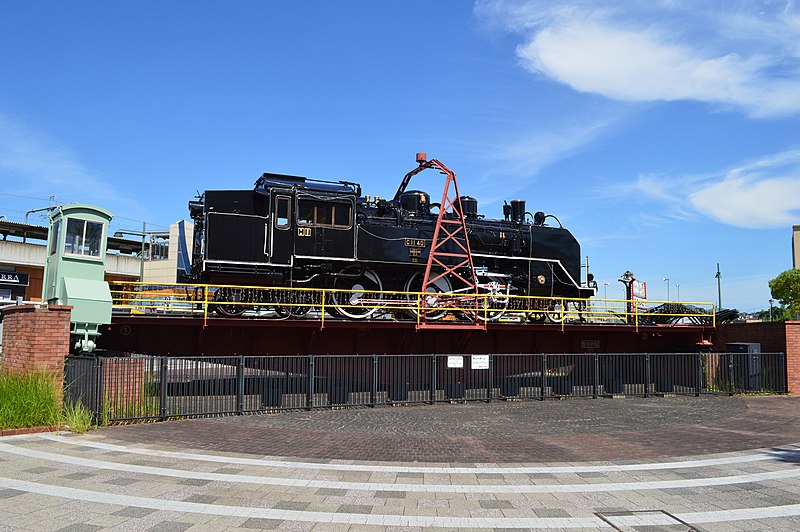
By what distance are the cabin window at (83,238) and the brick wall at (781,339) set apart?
67.0 ft

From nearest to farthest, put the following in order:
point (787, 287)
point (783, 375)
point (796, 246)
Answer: point (783, 375) < point (787, 287) < point (796, 246)

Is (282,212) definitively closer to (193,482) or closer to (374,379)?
(374,379)

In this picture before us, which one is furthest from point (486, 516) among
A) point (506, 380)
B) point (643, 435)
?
point (506, 380)

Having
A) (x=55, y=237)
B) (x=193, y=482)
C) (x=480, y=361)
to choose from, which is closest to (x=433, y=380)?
(x=480, y=361)

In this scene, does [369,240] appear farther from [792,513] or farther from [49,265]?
[792,513]

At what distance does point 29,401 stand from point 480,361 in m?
10.6

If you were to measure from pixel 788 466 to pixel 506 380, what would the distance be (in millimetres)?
8192

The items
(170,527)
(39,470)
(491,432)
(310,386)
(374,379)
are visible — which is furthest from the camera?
(374,379)

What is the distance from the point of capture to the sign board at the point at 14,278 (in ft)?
139

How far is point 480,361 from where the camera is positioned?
15812 mm

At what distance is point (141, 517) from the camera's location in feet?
20.3

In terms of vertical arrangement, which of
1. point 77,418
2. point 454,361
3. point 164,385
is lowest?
point 77,418

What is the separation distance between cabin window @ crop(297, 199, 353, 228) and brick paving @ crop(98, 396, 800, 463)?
618 centimetres

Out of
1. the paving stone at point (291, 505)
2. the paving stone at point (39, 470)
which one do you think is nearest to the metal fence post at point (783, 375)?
the paving stone at point (291, 505)
